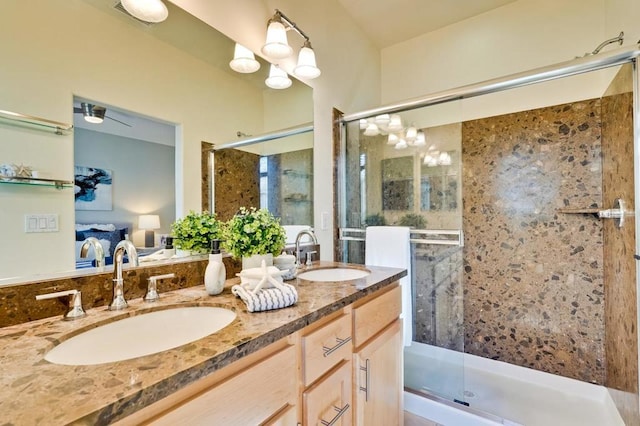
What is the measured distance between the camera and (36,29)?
855 mm

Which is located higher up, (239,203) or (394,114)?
(394,114)

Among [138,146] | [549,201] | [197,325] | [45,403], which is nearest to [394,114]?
[549,201]

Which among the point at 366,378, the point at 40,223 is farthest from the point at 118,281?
the point at 366,378

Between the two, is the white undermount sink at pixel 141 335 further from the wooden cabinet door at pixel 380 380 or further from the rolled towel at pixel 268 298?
the wooden cabinet door at pixel 380 380

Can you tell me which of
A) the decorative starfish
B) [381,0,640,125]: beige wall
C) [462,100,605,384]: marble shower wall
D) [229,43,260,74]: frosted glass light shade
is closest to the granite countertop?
the decorative starfish

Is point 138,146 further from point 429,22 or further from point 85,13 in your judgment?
point 429,22

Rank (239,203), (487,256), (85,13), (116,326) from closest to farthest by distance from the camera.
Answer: (116,326)
(85,13)
(239,203)
(487,256)

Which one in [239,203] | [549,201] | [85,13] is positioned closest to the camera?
[85,13]

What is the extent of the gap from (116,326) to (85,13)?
3.11ft

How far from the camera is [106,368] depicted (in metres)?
0.57

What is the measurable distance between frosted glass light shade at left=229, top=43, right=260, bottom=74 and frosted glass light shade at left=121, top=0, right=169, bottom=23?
34cm

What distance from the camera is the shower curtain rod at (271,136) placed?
56.8 inches

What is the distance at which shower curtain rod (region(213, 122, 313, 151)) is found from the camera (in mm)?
1442

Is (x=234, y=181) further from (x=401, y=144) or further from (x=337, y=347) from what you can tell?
(x=401, y=144)
